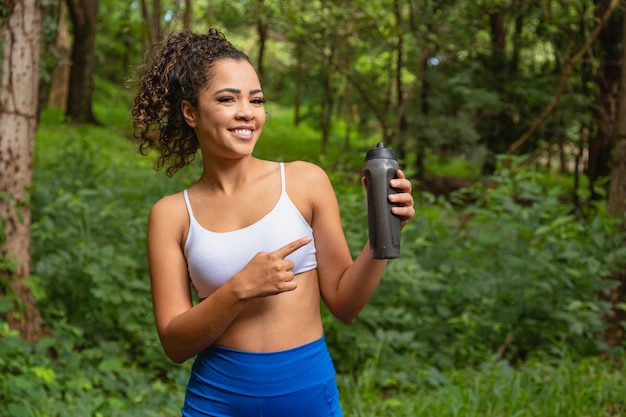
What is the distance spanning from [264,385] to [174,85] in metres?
0.83

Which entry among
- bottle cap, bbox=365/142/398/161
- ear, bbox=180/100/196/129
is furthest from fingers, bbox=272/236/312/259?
ear, bbox=180/100/196/129

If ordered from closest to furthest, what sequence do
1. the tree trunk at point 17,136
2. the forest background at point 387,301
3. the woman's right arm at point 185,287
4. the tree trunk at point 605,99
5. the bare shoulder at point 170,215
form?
the woman's right arm at point 185,287
the bare shoulder at point 170,215
the forest background at point 387,301
the tree trunk at point 17,136
the tree trunk at point 605,99

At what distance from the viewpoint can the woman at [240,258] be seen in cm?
185

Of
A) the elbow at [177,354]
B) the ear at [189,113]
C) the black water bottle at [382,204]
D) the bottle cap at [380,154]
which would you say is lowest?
the elbow at [177,354]

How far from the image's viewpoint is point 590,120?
10984 millimetres

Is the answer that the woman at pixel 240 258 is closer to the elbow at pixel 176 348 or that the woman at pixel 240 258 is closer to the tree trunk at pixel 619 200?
the elbow at pixel 176 348

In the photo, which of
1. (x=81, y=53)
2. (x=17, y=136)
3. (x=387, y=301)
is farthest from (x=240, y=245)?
(x=81, y=53)

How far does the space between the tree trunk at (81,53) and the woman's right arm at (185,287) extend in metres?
16.1

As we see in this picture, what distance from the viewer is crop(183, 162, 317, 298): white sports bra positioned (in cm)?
185

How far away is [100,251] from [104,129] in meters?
14.3

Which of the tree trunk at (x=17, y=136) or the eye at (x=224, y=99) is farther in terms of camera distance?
the tree trunk at (x=17, y=136)

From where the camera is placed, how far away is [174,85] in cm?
204

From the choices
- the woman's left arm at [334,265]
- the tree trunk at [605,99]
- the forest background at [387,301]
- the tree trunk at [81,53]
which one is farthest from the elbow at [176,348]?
the tree trunk at [81,53]

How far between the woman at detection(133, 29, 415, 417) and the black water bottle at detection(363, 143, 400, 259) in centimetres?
6
